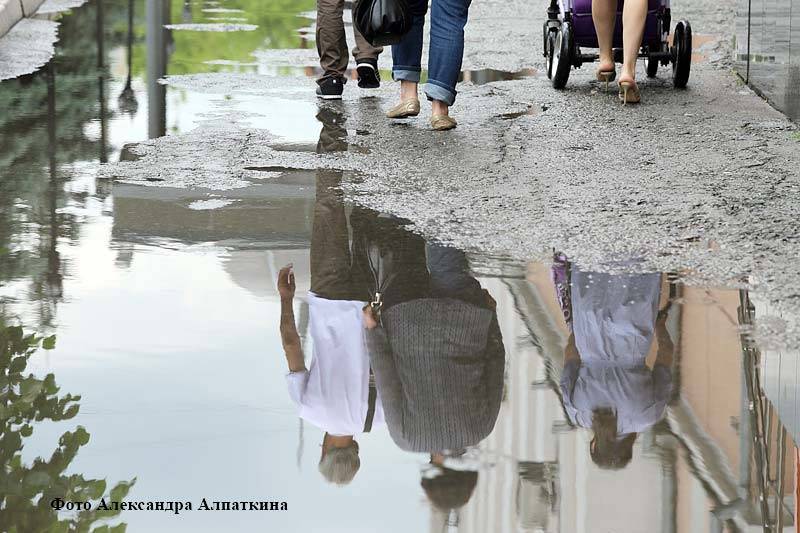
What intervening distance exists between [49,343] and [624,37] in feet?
18.3

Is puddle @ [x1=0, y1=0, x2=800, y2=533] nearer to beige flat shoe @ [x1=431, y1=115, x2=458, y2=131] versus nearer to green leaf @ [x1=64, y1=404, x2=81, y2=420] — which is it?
green leaf @ [x1=64, y1=404, x2=81, y2=420]

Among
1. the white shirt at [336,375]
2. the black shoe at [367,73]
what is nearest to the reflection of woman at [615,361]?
the white shirt at [336,375]

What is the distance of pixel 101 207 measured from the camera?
6441 mm

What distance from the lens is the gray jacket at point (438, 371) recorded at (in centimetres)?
380

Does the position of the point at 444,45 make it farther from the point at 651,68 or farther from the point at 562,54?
the point at 651,68

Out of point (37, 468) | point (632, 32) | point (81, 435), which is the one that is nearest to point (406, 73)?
point (632, 32)

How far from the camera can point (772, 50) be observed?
363 inches

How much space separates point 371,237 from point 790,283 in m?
1.62

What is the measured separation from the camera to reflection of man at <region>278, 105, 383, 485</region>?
3.74 m

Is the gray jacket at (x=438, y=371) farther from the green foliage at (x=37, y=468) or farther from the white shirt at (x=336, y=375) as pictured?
the green foliage at (x=37, y=468)

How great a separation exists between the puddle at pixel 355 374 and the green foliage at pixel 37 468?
0.01 metres

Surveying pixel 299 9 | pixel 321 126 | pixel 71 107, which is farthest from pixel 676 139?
pixel 299 9

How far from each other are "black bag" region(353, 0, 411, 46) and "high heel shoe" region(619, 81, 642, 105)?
1688mm

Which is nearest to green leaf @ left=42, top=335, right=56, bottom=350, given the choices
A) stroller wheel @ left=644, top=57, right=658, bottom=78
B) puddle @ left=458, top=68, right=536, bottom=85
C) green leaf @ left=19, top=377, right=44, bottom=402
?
green leaf @ left=19, top=377, right=44, bottom=402
